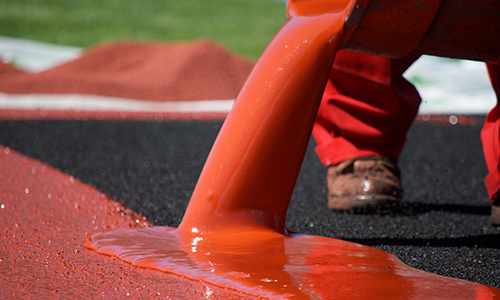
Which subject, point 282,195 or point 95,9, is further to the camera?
point 95,9

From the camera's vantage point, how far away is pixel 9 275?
0.72 m

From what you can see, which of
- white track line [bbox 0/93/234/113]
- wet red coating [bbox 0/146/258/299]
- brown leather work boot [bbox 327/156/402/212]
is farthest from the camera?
white track line [bbox 0/93/234/113]

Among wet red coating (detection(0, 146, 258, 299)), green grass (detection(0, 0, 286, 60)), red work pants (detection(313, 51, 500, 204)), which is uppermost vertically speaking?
green grass (detection(0, 0, 286, 60))

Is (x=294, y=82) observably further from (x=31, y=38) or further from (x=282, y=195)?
(x=31, y=38)

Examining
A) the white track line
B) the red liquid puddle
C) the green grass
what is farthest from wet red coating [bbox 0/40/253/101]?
the red liquid puddle

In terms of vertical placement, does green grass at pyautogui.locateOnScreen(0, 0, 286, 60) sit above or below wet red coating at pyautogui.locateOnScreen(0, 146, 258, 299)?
above

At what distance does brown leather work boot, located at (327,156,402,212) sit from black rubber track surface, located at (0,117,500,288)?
0.04 metres

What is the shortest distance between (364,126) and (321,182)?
0.47 m

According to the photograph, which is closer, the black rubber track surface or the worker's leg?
the black rubber track surface

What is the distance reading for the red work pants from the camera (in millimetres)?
1298

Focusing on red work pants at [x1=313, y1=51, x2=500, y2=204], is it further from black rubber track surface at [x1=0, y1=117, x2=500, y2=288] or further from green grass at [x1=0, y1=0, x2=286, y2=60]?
green grass at [x1=0, y1=0, x2=286, y2=60]

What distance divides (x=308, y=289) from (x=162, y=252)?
0.83 feet

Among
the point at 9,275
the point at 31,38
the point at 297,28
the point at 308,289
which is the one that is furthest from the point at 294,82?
the point at 31,38

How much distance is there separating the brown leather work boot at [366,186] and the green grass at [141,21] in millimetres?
6358
